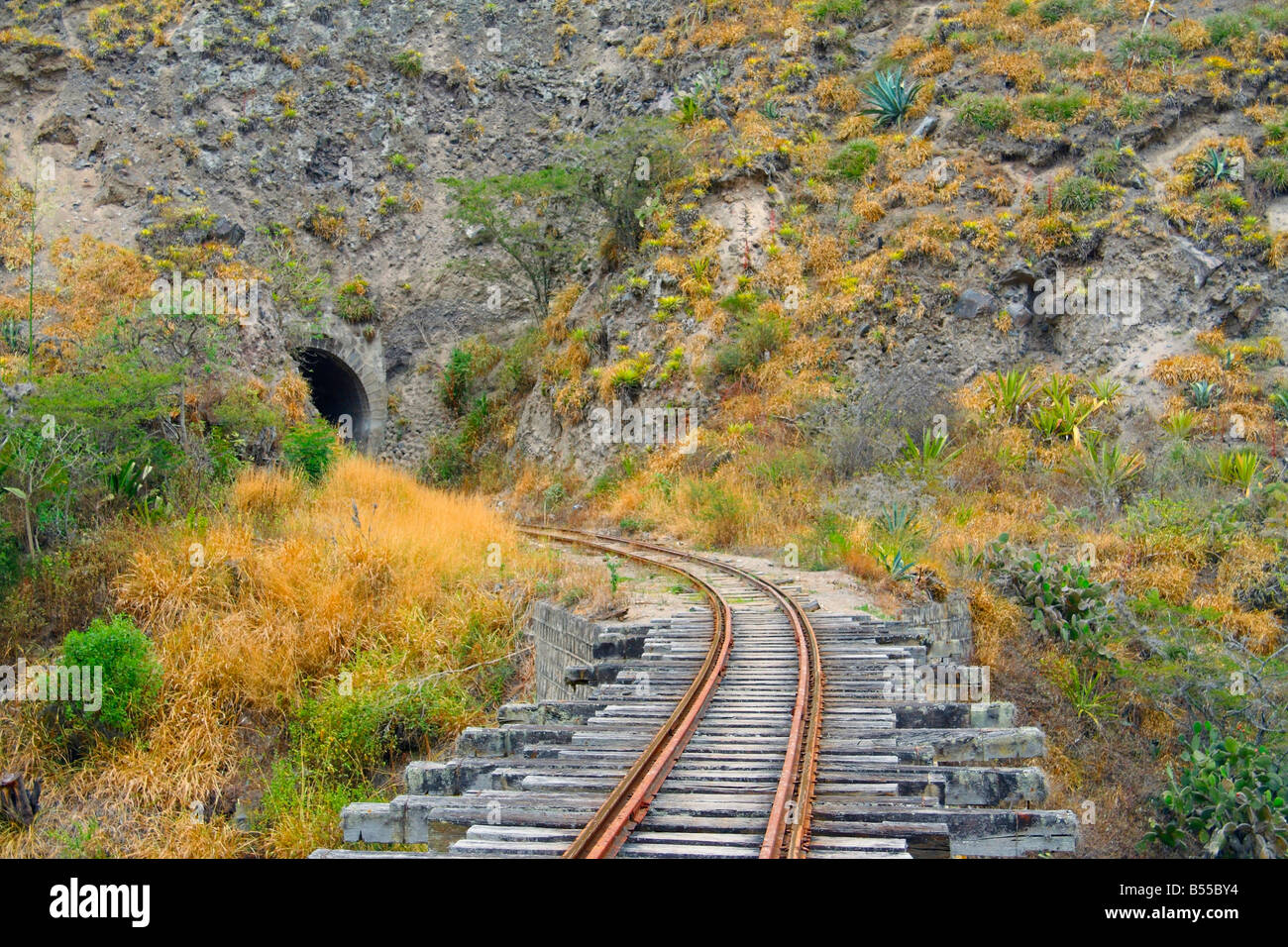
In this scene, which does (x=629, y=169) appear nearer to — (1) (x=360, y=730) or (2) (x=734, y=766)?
(1) (x=360, y=730)

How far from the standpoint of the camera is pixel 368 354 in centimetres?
2781

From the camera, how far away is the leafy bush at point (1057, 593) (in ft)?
36.1

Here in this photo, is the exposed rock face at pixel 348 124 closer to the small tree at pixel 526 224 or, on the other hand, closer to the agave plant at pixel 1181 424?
the small tree at pixel 526 224

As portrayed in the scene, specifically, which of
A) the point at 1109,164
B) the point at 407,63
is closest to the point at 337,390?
the point at 407,63

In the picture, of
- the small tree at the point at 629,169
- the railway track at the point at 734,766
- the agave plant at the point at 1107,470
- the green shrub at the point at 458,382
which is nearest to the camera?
the railway track at the point at 734,766

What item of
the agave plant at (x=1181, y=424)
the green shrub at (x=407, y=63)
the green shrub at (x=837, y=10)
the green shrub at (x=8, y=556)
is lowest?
the green shrub at (x=8, y=556)

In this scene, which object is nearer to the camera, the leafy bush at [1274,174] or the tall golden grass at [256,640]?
the tall golden grass at [256,640]

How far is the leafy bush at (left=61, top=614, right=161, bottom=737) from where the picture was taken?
8.89m

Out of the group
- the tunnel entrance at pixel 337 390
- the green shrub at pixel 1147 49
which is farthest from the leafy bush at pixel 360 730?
the green shrub at pixel 1147 49

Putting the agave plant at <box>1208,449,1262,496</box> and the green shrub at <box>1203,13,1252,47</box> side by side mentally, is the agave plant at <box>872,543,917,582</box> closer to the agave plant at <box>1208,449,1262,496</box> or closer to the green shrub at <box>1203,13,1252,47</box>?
the agave plant at <box>1208,449,1262,496</box>

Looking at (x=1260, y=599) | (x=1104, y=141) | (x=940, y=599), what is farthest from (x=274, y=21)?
(x=1260, y=599)

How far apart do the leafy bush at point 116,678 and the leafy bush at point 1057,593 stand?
→ 32.8ft

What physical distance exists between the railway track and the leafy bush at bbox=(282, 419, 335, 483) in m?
9.23
